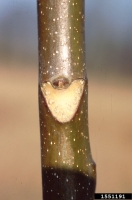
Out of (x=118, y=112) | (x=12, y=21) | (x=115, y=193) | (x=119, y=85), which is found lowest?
(x=115, y=193)

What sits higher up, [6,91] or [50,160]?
[50,160]

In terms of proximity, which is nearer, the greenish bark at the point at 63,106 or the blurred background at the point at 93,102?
the greenish bark at the point at 63,106

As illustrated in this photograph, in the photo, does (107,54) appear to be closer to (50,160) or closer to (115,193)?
(115,193)

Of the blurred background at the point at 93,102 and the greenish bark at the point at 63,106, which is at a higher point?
the greenish bark at the point at 63,106

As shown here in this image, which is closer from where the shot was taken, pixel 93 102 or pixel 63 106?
pixel 63 106

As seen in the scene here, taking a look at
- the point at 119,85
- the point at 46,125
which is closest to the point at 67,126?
the point at 46,125
